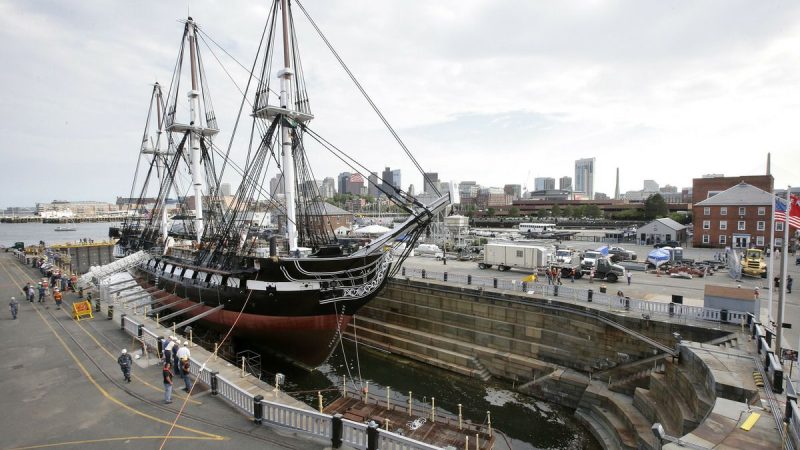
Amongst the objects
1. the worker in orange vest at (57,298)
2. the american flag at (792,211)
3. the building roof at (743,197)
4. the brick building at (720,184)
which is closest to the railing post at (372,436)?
the american flag at (792,211)

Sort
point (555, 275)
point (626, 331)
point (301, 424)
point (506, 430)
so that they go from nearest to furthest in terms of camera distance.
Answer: point (301, 424) < point (506, 430) < point (626, 331) < point (555, 275)

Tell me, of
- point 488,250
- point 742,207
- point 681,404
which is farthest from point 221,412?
point 742,207

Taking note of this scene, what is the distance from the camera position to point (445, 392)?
1947cm

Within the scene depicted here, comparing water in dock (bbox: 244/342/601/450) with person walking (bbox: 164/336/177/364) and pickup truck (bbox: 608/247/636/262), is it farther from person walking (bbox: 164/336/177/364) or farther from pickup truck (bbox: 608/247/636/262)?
pickup truck (bbox: 608/247/636/262)

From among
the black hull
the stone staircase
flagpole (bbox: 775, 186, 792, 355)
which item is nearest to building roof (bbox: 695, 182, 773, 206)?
the stone staircase

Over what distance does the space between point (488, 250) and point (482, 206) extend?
148927 mm

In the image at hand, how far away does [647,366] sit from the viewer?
16984 millimetres

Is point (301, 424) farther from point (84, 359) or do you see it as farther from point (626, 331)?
point (626, 331)

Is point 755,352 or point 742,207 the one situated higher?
point 742,207

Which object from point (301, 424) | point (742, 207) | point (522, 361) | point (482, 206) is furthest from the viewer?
point (482, 206)

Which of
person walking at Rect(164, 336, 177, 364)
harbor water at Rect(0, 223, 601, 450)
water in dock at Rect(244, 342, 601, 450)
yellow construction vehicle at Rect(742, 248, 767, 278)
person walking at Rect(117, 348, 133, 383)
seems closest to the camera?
person walking at Rect(164, 336, 177, 364)

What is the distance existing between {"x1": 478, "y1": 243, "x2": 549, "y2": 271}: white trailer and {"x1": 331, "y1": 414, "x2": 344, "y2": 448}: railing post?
80.7ft

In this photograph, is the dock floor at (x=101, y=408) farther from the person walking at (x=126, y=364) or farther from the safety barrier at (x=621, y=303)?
the safety barrier at (x=621, y=303)

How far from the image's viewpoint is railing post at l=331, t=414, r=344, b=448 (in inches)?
314
